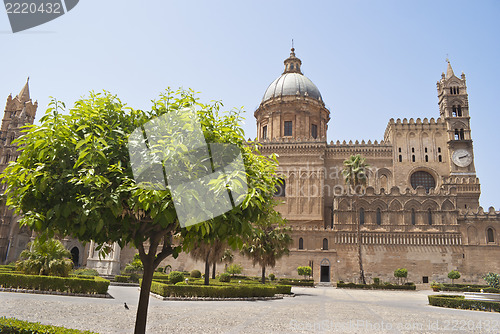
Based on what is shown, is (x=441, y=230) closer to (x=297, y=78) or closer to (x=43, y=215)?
(x=297, y=78)

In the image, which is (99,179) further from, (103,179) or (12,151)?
(12,151)

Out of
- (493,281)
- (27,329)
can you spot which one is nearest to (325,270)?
(493,281)

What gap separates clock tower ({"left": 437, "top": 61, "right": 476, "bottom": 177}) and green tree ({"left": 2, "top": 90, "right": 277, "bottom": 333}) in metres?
50.9

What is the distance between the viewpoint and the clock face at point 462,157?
50.1 metres

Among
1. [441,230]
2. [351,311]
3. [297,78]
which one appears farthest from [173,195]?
[297,78]

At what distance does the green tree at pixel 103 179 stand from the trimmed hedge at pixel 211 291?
1374 cm

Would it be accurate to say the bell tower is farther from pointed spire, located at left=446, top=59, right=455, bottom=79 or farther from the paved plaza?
pointed spire, located at left=446, top=59, right=455, bottom=79

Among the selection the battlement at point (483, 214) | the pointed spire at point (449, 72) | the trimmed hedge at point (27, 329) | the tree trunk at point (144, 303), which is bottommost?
the trimmed hedge at point (27, 329)

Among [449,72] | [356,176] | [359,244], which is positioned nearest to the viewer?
[359,244]

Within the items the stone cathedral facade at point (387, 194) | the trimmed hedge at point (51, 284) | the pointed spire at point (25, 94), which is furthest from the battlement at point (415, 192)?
the pointed spire at point (25, 94)

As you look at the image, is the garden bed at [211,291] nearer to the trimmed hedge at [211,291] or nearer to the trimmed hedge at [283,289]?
the trimmed hedge at [211,291]

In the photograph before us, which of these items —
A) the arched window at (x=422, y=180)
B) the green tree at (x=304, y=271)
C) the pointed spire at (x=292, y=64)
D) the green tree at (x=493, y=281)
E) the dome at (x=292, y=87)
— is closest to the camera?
the green tree at (x=493, y=281)

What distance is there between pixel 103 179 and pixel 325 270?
42574 mm

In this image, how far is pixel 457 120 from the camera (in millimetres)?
52031
